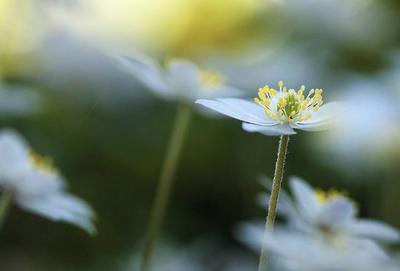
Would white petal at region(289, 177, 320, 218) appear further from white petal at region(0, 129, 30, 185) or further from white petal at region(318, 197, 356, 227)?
white petal at region(0, 129, 30, 185)

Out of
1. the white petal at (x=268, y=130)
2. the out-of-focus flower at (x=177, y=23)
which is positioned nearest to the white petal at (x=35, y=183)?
the white petal at (x=268, y=130)

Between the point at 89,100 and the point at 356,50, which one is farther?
the point at 356,50

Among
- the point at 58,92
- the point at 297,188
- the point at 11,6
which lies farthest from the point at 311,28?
the point at 297,188

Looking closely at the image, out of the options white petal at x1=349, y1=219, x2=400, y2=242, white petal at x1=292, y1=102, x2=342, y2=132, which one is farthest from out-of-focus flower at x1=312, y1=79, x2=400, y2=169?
white petal at x1=292, y1=102, x2=342, y2=132

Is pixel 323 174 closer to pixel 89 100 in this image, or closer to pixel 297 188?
pixel 89 100

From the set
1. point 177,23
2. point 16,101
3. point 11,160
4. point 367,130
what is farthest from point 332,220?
point 177,23

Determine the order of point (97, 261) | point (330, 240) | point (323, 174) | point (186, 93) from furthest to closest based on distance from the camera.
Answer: point (323, 174), point (97, 261), point (186, 93), point (330, 240)
